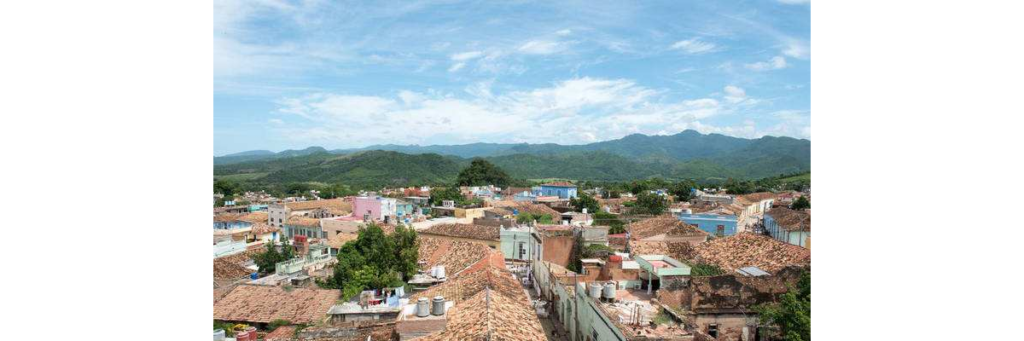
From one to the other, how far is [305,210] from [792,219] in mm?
32695

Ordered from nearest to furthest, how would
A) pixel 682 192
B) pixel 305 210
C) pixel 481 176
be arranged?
pixel 305 210 < pixel 682 192 < pixel 481 176

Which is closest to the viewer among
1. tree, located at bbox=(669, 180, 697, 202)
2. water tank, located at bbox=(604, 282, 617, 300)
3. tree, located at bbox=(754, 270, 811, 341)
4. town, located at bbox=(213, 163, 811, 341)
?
town, located at bbox=(213, 163, 811, 341)

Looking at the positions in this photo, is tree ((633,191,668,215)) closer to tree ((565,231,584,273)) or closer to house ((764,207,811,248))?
Answer: house ((764,207,811,248))

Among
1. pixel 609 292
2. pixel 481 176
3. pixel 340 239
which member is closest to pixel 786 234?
pixel 609 292

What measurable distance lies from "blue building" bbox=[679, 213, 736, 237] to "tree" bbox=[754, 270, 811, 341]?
2075 centimetres

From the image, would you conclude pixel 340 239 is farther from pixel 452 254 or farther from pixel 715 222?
pixel 715 222

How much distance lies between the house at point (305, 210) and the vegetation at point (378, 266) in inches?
792

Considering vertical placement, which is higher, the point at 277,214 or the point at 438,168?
the point at 438,168

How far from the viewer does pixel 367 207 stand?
113ft

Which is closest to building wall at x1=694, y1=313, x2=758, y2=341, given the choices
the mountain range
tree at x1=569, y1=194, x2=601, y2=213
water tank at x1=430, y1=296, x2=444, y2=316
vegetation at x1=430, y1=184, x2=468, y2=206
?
water tank at x1=430, y1=296, x2=444, y2=316

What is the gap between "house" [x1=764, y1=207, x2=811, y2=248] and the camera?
78.8ft
